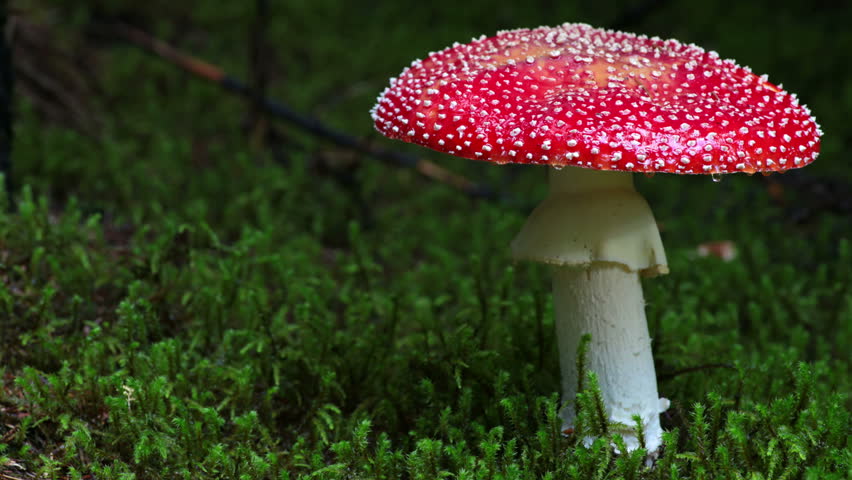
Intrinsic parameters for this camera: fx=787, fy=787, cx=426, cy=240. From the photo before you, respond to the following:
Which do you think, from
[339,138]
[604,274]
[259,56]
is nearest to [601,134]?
[604,274]

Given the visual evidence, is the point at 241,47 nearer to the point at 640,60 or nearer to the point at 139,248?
the point at 139,248

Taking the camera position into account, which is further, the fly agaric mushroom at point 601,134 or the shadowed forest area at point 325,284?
the shadowed forest area at point 325,284

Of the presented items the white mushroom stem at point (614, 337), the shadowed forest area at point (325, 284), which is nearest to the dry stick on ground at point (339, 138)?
the shadowed forest area at point (325, 284)

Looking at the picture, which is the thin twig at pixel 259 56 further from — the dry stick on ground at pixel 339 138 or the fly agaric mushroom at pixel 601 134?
the fly agaric mushroom at pixel 601 134

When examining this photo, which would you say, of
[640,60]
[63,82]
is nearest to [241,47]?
[63,82]

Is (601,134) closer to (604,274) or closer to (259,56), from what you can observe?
(604,274)

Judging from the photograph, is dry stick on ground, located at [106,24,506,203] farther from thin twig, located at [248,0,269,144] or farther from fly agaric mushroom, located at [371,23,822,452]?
fly agaric mushroom, located at [371,23,822,452]

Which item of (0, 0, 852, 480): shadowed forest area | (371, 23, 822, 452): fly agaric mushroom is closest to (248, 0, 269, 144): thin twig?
(0, 0, 852, 480): shadowed forest area
